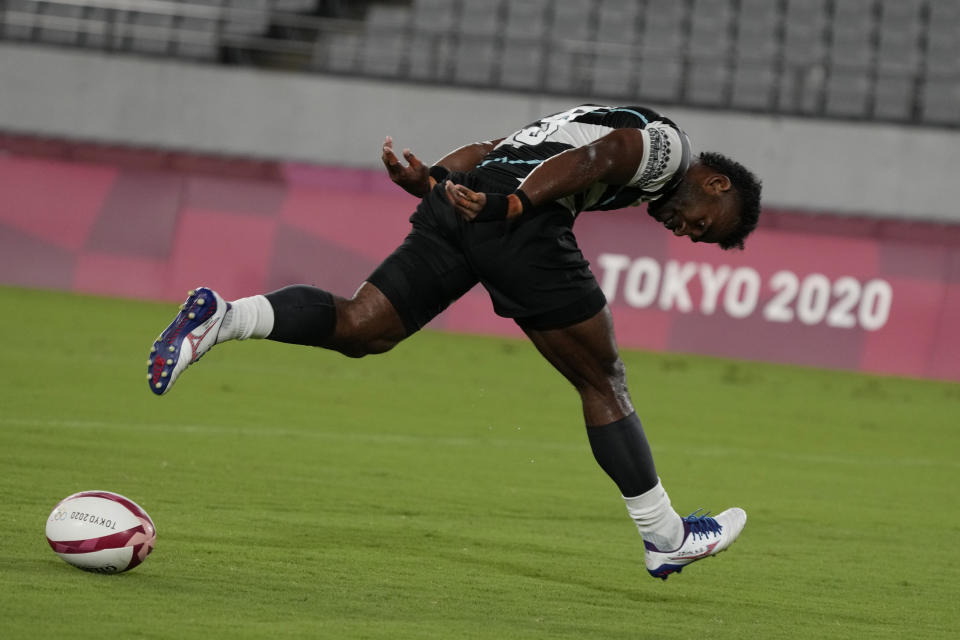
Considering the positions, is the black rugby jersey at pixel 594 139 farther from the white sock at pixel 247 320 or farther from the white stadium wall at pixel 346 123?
the white stadium wall at pixel 346 123

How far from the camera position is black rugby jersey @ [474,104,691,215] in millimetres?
5730

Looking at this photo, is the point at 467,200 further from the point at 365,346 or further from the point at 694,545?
the point at 694,545

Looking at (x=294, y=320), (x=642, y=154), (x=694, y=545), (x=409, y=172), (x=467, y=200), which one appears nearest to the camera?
(x=467, y=200)

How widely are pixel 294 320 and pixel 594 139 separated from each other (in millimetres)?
1403

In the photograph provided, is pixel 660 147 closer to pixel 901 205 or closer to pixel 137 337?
pixel 137 337

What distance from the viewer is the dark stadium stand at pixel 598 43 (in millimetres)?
21266

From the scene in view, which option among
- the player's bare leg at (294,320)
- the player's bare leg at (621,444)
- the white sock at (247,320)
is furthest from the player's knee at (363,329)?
the player's bare leg at (621,444)

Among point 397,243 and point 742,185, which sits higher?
point 742,185

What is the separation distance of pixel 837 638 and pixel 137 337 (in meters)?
10.2

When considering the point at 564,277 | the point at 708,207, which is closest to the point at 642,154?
the point at 708,207

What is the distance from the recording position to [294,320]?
19.1 feet

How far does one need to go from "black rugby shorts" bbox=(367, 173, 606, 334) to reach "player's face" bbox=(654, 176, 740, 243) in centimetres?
46

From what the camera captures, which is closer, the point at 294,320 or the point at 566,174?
the point at 566,174

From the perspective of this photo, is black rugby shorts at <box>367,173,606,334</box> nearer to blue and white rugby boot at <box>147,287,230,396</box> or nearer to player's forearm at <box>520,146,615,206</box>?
player's forearm at <box>520,146,615,206</box>
